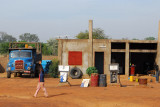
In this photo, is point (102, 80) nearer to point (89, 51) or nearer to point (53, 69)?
point (89, 51)

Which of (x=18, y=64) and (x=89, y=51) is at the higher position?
(x=89, y=51)

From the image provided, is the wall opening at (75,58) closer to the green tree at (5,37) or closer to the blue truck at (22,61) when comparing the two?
the blue truck at (22,61)

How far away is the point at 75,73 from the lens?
23.8 metres

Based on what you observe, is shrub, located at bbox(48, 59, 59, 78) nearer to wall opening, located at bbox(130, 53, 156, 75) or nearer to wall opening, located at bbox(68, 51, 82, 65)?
wall opening, located at bbox(68, 51, 82, 65)

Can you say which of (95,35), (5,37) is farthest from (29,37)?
(95,35)

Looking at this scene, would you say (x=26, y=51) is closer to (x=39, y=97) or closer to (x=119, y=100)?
(x=39, y=97)

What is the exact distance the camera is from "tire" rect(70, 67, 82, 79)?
23.3m

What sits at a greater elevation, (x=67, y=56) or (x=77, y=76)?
(x=67, y=56)

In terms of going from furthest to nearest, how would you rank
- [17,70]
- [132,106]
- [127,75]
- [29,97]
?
[127,75]
[17,70]
[29,97]
[132,106]

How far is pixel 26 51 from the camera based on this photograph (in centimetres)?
2308

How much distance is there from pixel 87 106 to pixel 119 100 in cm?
180

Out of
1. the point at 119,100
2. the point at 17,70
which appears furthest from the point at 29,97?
the point at 17,70

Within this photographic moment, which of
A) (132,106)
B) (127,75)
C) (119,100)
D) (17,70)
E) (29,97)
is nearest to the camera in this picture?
(132,106)

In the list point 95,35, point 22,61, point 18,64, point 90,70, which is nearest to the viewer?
point 18,64
